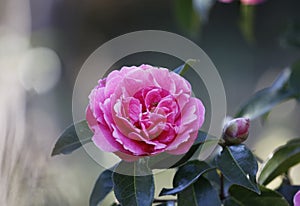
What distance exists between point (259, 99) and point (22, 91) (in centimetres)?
97

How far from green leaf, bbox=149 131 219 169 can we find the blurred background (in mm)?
452

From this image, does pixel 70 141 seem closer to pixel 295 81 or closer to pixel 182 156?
pixel 182 156

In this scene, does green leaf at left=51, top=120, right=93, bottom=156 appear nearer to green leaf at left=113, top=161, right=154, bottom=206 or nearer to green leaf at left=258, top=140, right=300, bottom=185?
green leaf at left=113, top=161, right=154, bottom=206

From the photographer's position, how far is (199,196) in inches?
21.5

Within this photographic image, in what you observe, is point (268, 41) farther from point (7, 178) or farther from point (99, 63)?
point (7, 178)

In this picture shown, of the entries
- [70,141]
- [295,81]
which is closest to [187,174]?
[70,141]

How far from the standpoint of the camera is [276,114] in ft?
6.24

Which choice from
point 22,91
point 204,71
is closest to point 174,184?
point 204,71

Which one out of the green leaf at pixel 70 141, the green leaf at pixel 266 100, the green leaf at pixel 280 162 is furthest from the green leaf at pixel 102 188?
the green leaf at pixel 266 100

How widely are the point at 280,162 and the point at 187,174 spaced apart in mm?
177

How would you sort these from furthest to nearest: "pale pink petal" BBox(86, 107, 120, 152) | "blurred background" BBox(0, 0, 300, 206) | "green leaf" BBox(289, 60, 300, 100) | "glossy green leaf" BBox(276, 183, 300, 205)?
"blurred background" BBox(0, 0, 300, 206)
"green leaf" BBox(289, 60, 300, 100)
"glossy green leaf" BBox(276, 183, 300, 205)
"pale pink petal" BBox(86, 107, 120, 152)

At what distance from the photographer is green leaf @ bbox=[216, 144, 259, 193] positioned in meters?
0.52

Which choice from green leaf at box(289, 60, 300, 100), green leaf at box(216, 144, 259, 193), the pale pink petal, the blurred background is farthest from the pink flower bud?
the blurred background

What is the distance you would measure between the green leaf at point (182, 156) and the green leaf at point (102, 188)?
74 mm
